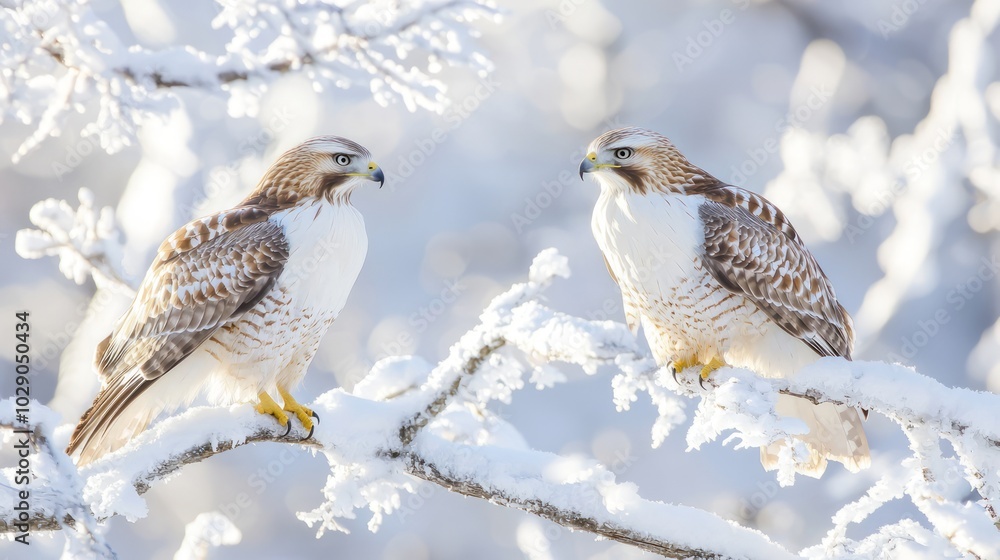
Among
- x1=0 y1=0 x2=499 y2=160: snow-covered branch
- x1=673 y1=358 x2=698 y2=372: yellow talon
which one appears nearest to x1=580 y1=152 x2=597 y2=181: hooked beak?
x1=0 y1=0 x2=499 y2=160: snow-covered branch

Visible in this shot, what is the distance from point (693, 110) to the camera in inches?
331

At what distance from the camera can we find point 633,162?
3.88m

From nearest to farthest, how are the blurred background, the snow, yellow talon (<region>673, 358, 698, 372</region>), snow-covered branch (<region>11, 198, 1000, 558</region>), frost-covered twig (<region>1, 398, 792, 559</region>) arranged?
snow-covered branch (<region>11, 198, 1000, 558</region>) < frost-covered twig (<region>1, 398, 792, 559</region>) < the snow < yellow talon (<region>673, 358, 698, 372</region>) < the blurred background

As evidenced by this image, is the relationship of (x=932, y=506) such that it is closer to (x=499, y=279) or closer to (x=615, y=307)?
(x=615, y=307)

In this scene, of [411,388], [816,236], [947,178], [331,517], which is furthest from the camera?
[816,236]

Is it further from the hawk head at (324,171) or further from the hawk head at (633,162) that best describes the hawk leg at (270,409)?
the hawk head at (633,162)

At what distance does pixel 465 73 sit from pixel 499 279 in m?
1.92

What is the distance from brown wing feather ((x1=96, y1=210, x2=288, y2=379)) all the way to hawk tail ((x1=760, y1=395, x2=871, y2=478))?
99.6 inches

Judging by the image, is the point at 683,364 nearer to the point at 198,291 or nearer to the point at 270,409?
the point at 270,409

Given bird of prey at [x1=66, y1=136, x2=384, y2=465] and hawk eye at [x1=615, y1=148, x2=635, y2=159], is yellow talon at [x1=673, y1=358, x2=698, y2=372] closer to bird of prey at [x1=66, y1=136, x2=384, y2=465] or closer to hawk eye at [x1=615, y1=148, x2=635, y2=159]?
hawk eye at [x1=615, y1=148, x2=635, y2=159]

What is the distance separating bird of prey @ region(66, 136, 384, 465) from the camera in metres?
3.58

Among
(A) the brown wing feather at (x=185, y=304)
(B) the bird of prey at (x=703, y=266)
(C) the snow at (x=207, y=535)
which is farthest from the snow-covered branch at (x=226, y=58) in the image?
(C) the snow at (x=207, y=535)

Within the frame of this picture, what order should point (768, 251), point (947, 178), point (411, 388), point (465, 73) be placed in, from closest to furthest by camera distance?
point (768, 251), point (411, 388), point (947, 178), point (465, 73)

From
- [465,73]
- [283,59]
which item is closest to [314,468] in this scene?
[465,73]
